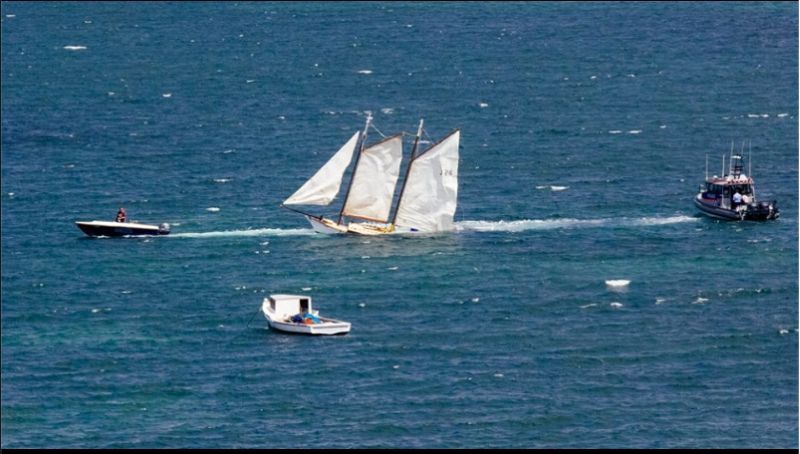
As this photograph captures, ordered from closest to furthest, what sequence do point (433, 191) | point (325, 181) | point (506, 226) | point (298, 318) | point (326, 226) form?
point (298, 318) < point (326, 226) < point (433, 191) < point (325, 181) < point (506, 226)

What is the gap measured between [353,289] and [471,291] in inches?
339

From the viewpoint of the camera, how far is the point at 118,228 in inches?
7628

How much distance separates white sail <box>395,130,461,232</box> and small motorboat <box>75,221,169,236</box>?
64.3 ft

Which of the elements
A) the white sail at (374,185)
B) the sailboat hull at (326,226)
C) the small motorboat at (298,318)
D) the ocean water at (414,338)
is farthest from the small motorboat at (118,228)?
the small motorboat at (298,318)

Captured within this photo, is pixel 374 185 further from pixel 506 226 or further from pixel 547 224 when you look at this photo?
pixel 547 224

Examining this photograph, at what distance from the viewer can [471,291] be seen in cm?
17400

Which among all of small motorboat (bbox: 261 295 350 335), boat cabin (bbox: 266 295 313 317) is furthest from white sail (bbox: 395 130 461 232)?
boat cabin (bbox: 266 295 313 317)

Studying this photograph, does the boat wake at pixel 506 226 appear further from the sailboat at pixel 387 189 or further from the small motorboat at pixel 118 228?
the sailboat at pixel 387 189

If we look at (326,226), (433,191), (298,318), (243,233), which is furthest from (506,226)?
(298,318)

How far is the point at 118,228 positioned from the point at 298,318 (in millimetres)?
37266

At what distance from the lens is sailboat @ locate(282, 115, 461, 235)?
19412cm

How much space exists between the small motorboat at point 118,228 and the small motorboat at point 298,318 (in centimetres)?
3185

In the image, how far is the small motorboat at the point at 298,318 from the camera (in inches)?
6284

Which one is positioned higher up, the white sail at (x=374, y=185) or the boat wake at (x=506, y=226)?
the white sail at (x=374, y=185)
